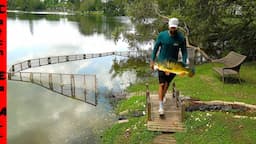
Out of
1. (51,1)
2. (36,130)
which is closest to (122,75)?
(36,130)

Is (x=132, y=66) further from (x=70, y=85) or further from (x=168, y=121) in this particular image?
(x=168, y=121)

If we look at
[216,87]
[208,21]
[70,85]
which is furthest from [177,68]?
[208,21]

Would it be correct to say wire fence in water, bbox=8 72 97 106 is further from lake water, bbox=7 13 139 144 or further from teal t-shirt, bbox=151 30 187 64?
teal t-shirt, bbox=151 30 187 64

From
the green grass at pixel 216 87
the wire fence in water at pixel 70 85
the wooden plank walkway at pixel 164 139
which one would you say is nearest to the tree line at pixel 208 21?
the green grass at pixel 216 87

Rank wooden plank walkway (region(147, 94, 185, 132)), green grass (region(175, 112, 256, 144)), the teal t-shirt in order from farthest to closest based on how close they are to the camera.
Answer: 1. wooden plank walkway (region(147, 94, 185, 132))
2. green grass (region(175, 112, 256, 144))
3. the teal t-shirt

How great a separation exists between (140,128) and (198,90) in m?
5.30

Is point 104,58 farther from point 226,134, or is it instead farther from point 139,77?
point 226,134

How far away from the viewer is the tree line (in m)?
16.7

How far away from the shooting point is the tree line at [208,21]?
16.7 meters

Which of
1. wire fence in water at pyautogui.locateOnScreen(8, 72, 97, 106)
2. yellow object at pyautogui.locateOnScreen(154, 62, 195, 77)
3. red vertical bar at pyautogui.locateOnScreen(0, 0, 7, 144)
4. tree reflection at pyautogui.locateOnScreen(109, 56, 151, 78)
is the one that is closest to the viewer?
red vertical bar at pyautogui.locateOnScreen(0, 0, 7, 144)

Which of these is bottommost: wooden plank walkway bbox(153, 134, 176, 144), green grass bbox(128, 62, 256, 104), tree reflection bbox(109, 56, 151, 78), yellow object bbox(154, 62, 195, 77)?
tree reflection bbox(109, 56, 151, 78)

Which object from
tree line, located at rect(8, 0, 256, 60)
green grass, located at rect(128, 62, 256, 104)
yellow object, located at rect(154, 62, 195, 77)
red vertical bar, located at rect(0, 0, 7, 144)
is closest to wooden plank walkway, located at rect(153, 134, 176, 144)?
yellow object, located at rect(154, 62, 195, 77)

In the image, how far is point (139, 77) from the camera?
20516 millimetres

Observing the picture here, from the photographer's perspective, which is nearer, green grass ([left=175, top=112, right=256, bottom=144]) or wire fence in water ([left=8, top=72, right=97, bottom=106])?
green grass ([left=175, top=112, right=256, bottom=144])
